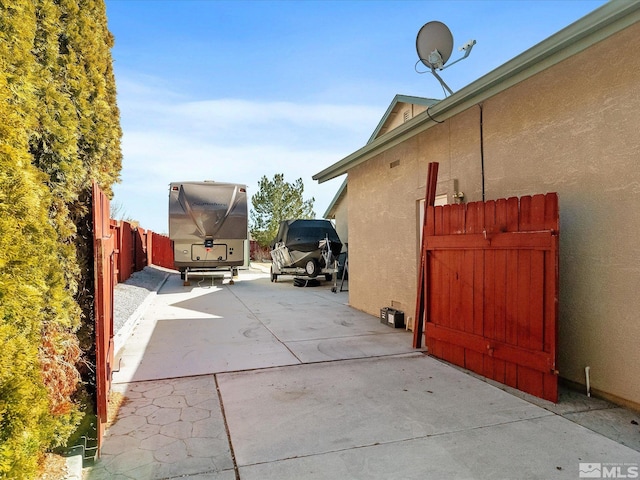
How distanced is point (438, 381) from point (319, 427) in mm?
1618

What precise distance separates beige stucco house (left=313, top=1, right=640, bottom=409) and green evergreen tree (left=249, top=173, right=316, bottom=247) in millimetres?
24601

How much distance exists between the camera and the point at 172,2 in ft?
23.0

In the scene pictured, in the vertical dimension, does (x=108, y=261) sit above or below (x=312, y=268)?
above

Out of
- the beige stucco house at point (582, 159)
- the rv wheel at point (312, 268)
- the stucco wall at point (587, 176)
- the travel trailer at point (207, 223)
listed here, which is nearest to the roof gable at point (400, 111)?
the rv wheel at point (312, 268)

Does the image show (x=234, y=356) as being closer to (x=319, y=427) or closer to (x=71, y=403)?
(x=319, y=427)

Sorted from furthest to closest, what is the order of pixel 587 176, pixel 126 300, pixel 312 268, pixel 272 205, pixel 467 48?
pixel 272 205
pixel 312 268
pixel 126 300
pixel 467 48
pixel 587 176

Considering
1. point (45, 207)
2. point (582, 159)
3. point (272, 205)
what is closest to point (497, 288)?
point (582, 159)

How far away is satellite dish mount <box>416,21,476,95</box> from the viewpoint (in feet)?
19.8

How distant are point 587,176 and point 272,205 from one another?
2682 cm

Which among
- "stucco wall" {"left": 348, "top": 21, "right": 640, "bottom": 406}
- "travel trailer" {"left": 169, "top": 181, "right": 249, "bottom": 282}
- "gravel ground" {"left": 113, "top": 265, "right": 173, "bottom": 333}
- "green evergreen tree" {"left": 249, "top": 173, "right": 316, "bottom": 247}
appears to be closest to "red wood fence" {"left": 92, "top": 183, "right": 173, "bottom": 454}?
"gravel ground" {"left": 113, "top": 265, "right": 173, "bottom": 333}

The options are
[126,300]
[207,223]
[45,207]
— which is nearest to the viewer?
[45,207]

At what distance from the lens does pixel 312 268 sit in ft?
42.7

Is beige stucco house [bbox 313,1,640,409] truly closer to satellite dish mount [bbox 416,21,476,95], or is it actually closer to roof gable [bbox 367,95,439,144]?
satellite dish mount [bbox 416,21,476,95]

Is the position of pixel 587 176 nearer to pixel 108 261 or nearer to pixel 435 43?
pixel 435 43
